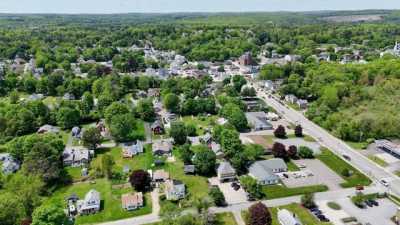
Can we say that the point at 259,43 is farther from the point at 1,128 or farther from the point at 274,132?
the point at 1,128

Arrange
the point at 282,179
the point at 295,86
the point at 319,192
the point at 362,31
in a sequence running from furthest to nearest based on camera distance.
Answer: the point at 362,31
the point at 295,86
the point at 282,179
the point at 319,192

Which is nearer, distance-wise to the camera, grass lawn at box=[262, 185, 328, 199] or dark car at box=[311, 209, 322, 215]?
dark car at box=[311, 209, 322, 215]

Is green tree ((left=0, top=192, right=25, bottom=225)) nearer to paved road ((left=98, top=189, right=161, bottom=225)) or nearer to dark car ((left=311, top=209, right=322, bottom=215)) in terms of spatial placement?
paved road ((left=98, top=189, right=161, bottom=225))

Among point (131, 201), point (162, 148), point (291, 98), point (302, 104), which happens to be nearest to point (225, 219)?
point (131, 201)

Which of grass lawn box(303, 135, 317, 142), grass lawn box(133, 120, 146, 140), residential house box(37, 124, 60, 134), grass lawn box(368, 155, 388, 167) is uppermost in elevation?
residential house box(37, 124, 60, 134)

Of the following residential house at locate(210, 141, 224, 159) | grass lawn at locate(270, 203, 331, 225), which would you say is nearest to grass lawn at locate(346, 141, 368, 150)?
grass lawn at locate(270, 203, 331, 225)

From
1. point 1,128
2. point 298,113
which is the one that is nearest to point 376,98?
point 298,113

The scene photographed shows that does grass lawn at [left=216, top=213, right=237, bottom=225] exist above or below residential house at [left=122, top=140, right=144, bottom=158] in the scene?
below
